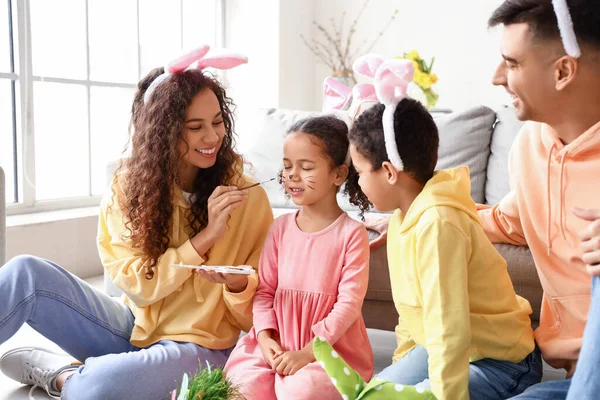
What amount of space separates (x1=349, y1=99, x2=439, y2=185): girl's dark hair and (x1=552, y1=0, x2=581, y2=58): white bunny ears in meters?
0.35

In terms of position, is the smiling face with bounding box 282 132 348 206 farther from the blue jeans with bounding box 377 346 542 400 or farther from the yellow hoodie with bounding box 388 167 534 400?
the blue jeans with bounding box 377 346 542 400

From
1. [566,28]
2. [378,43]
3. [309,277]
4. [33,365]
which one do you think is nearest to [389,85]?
[566,28]

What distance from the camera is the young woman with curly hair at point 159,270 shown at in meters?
1.62

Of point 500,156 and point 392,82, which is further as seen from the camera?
point 500,156

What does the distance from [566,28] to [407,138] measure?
38cm

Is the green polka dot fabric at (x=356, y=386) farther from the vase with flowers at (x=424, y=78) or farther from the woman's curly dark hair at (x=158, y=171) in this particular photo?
the vase with flowers at (x=424, y=78)

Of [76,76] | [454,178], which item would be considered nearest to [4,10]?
[76,76]

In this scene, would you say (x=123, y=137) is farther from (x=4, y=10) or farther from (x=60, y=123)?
(x=4, y=10)

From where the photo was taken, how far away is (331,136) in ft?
5.47

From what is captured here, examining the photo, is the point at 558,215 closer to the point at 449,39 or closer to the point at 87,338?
the point at 87,338

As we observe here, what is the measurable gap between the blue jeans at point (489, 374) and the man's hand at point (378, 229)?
→ 61cm

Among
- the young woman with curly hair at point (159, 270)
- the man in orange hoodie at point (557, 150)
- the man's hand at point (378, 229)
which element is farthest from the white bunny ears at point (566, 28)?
the man's hand at point (378, 229)

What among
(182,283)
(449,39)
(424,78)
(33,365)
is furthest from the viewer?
(449,39)

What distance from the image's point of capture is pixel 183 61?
173 cm
